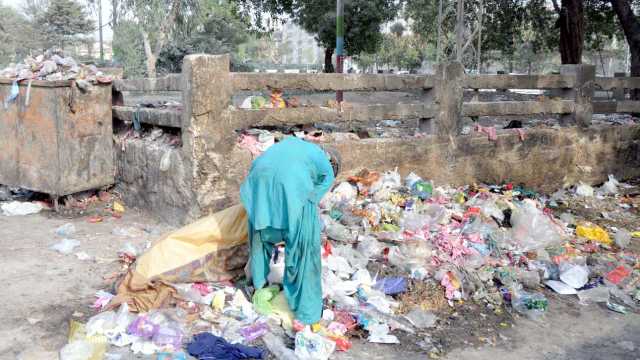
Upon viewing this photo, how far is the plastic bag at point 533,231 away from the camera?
5.57m

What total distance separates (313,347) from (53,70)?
4439 mm

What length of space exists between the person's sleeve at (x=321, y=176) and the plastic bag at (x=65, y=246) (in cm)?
263

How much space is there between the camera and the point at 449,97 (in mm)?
6887

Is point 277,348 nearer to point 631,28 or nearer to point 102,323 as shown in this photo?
point 102,323

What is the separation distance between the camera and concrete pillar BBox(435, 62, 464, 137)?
6.82 meters

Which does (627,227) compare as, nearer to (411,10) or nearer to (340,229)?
(340,229)

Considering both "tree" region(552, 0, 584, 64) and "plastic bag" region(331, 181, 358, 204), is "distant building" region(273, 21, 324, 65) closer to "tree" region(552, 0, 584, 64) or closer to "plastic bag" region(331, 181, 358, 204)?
"tree" region(552, 0, 584, 64)

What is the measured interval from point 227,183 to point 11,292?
199cm

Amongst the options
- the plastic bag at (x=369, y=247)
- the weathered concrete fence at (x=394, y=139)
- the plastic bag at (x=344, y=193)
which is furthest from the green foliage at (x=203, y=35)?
the plastic bag at (x=369, y=247)

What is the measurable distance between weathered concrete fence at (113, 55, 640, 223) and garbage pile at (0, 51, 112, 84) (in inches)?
12.3

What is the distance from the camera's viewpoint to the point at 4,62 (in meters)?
32.7

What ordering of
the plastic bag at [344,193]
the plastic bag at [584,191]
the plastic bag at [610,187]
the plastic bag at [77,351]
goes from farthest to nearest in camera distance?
the plastic bag at [610,187] < the plastic bag at [584,191] < the plastic bag at [344,193] < the plastic bag at [77,351]

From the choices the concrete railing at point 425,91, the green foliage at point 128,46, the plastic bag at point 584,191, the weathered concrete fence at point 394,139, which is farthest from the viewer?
the green foliage at point 128,46

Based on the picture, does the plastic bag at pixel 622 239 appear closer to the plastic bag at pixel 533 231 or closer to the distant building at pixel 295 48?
the plastic bag at pixel 533 231
